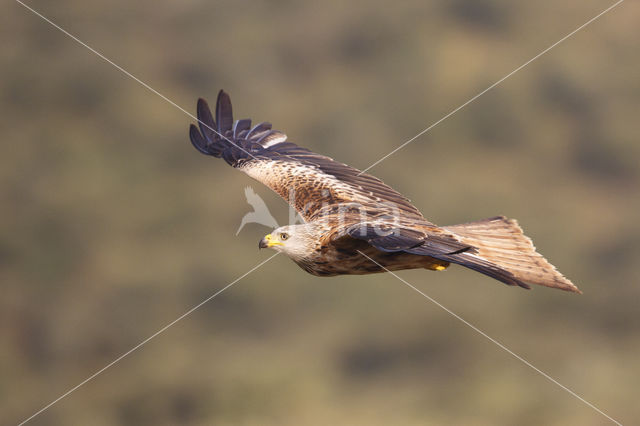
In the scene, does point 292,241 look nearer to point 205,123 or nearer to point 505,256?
point 505,256

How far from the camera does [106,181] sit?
45.9 metres

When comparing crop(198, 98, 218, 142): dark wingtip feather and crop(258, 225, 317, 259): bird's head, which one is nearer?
crop(258, 225, 317, 259): bird's head

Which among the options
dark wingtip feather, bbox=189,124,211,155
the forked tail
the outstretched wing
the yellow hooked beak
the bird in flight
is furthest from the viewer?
dark wingtip feather, bbox=189,124,211,155

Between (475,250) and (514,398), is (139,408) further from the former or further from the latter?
(475,250)

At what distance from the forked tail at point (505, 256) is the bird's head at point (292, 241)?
1337mm

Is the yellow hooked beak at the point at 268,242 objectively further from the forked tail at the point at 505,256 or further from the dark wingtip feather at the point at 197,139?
the dark wingtip feather at the point at 197,139

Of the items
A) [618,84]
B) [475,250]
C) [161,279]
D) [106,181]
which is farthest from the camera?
[618,84]

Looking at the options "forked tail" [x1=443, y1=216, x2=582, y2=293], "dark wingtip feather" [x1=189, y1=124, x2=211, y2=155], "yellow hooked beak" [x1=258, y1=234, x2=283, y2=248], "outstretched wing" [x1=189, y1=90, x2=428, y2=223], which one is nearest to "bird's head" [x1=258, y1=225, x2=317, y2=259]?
"yellow hooked beak" [x1=258, y1=234, x2=283, y2=248]

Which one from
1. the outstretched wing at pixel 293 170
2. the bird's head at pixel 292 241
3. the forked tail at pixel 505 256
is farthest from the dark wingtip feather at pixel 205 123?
the forked tail at pixel 505 256

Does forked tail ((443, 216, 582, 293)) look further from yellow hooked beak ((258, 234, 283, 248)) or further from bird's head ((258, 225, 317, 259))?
yellow hooked beak ((258, 234, 283, 248))

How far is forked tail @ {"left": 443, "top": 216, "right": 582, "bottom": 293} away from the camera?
7340 mm

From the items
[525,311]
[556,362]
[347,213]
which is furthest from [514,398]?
[347,213]

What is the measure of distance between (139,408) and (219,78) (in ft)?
50.5

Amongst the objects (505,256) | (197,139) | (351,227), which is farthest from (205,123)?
(505,256)
